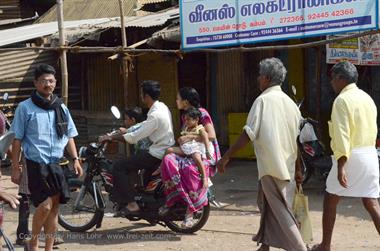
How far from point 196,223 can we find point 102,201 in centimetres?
101

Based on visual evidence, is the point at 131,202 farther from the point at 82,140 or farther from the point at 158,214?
the point at 82,140

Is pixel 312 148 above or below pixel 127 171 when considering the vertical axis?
below

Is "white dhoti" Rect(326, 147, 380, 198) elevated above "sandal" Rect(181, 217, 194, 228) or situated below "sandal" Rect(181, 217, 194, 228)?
above

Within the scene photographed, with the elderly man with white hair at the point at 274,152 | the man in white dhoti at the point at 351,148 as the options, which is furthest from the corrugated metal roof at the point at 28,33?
the man in white dhoti at the point at 351,148

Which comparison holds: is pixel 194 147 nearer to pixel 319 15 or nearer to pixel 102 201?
pixel 102 201

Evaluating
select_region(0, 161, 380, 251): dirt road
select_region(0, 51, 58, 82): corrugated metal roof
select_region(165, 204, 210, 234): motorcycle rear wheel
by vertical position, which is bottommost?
select_region(0, 161, 380, 251): dirt road

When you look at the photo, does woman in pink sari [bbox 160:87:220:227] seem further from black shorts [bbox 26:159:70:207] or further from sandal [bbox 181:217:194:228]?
black shorts [bbox 26:159:70:207]

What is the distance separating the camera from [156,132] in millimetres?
7500

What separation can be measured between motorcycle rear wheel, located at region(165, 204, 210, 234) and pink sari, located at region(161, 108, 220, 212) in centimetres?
12

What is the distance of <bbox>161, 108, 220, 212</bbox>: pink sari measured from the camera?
7.34 metres

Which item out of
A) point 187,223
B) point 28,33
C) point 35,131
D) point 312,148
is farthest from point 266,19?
point 28,33

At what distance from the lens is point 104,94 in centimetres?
1493

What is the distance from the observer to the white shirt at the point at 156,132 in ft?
24.2

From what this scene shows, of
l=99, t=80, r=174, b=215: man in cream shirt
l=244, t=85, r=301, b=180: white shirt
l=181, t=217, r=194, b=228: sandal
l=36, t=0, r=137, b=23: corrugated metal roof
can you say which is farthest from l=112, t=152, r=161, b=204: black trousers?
l=36, t=0, r=137, b=23: corrugated metal roof
